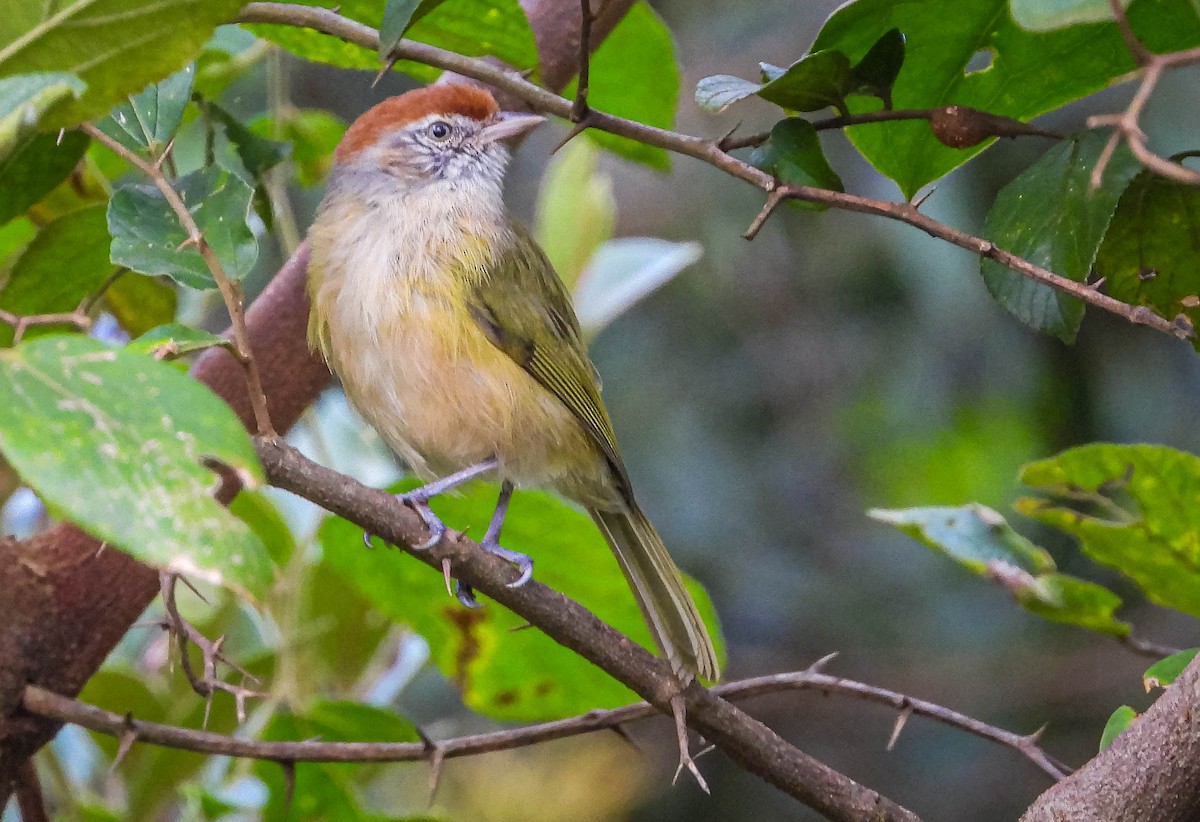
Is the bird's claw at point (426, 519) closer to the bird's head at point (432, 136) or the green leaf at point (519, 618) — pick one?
the green leaf at point (519, 618)

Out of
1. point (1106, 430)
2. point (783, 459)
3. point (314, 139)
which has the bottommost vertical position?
point (783, 459)

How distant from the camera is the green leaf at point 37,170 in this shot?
1862mm

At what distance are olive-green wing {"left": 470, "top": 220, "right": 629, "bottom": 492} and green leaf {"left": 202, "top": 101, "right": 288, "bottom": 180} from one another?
546mm

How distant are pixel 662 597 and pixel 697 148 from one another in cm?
111

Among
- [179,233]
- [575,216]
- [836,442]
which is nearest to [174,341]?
[179,233]

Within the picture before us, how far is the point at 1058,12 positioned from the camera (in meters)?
1.09

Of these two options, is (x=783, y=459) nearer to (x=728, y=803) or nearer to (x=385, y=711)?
(x=728, y=803)

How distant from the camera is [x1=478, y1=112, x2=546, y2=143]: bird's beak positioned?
309 cm

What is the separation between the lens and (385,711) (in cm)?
224

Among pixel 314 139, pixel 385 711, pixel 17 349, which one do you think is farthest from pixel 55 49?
pixel 314 139

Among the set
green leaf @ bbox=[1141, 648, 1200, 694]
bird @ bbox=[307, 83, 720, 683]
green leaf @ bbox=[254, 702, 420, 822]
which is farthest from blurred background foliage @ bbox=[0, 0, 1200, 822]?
green leaf @ bbox=[1141, 648, 1200, 694]

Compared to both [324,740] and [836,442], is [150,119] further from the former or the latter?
[836,442]

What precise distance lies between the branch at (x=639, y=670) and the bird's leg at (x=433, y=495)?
0.05 m

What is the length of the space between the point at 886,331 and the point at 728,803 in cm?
266
